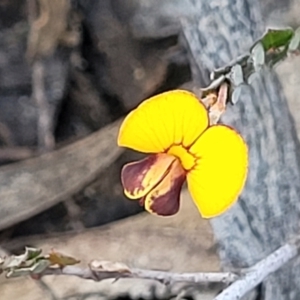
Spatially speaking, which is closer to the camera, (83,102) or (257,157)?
(257,157)

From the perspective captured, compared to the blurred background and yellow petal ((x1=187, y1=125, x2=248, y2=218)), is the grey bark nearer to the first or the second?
the blurred background

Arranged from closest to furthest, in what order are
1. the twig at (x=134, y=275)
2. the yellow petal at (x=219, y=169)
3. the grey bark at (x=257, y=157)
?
the yellow petal at (x=219, y=169) < the twig at (x=134, y=275) < the grey bark at (x=257, y=157)

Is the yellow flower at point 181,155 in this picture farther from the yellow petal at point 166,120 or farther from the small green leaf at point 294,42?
the small green leaf at point 294,42

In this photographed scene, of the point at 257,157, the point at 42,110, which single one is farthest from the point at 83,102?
the point at 257,157

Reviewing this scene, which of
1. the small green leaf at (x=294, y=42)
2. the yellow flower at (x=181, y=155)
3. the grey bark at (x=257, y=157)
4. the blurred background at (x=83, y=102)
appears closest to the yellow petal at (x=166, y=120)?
the yellow flower at (x=181, y=155)

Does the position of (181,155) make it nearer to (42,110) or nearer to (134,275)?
(134,275)

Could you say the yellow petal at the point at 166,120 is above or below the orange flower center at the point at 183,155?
above

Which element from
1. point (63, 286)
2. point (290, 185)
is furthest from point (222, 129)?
point (63, 286)
